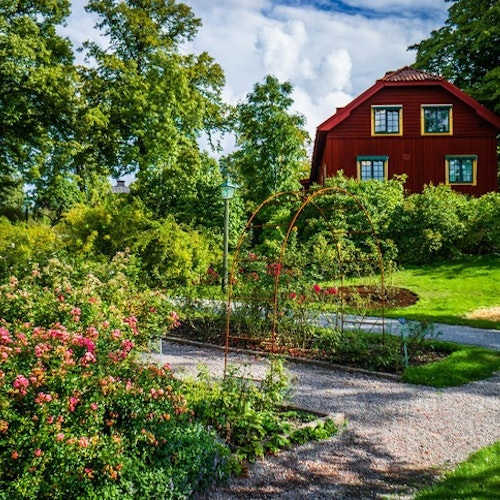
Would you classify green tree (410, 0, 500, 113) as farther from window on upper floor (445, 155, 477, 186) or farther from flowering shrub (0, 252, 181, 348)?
flowering shrub (0, 252, 181, 348)

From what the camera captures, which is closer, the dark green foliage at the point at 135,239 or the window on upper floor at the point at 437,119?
the dark green foliage at the point at 135,239

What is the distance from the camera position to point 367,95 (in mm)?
27969

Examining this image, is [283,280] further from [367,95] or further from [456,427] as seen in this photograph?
[367,95]

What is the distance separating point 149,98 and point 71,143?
384 cm

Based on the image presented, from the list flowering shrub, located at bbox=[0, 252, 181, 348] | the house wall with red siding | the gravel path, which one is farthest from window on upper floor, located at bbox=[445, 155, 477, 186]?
flowering shrub, located at bbox=[0, 252, 181, 348]

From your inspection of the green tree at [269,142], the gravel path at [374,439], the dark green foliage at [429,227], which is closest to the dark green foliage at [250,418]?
the gravel path at [374,439]

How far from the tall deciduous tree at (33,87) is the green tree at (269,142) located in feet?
33.3

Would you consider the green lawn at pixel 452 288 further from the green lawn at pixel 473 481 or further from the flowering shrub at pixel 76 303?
the green lawn at pixel 473 481

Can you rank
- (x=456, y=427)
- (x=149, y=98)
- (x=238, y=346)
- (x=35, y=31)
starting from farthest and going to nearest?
1. (x=149, y=98)
2. (x=35, y=31)
3. (x=238, y=346)
4. (x=456, y=427)

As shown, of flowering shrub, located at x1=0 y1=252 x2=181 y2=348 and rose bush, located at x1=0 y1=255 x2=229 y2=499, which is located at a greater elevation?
flowering shrub, located at x1=0 y1=252 x2=181 y2=348

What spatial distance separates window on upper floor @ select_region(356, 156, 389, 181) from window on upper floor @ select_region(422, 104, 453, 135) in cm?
274

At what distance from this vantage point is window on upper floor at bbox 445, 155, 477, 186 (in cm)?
2817

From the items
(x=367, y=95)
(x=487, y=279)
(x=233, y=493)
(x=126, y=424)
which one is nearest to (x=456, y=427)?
(x=233, y=493)

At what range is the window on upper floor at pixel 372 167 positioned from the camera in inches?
1116
